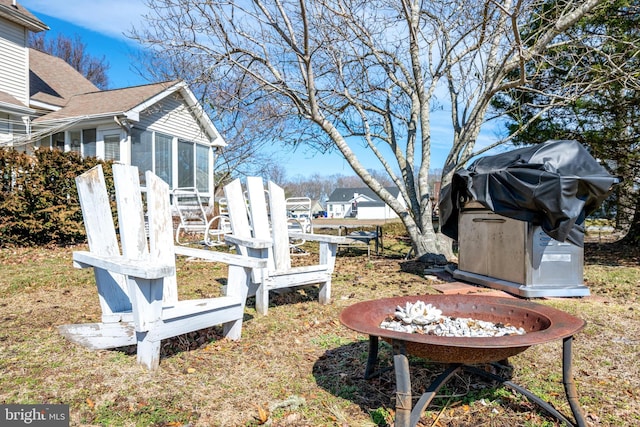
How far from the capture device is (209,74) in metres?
6.76

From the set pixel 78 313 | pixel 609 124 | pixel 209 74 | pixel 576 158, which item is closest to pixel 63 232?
pixel 209 74

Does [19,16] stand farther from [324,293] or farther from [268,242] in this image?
[324,293]

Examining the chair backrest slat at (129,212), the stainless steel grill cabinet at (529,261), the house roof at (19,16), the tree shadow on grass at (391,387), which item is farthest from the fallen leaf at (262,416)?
the house roof at (19,16)

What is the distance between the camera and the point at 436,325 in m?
2.41

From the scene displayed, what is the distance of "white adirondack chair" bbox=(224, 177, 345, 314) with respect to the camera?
12.4 ft

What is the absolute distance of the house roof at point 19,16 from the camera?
36.7 ft

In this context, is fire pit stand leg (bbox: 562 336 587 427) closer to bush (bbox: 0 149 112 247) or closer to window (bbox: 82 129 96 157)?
bush (bbox: 0 149 112 247)

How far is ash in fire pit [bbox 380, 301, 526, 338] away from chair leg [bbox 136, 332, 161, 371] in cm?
134

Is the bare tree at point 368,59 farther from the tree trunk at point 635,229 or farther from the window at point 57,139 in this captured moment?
the window at point 57,139

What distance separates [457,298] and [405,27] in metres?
6.13

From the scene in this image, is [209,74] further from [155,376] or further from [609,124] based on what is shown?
[609,124]

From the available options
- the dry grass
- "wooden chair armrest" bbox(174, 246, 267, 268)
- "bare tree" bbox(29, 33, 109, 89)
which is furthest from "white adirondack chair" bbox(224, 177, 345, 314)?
"bare tree" bbox(29, 33, 109, 89)

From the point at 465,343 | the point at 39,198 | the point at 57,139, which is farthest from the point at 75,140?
the point at 465,343

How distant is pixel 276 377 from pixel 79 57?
32.5 metres
